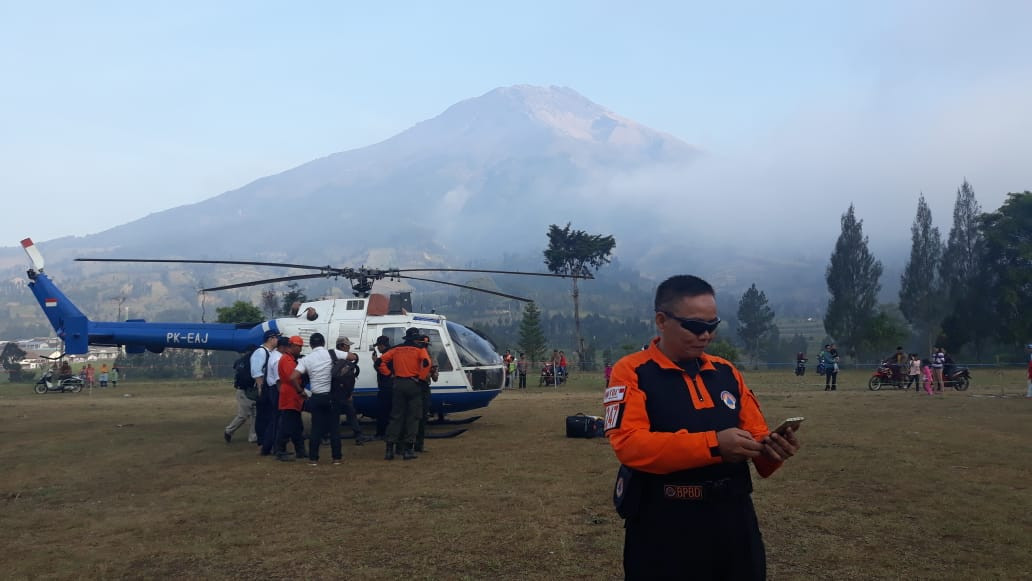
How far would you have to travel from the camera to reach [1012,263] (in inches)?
2186

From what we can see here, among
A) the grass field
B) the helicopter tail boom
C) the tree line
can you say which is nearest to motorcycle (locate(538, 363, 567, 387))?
the helicopter tail boom

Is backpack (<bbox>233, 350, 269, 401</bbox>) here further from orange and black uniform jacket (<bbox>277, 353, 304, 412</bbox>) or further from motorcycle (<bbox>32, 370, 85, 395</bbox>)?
motorcycle (<bbox>32, 370, 85, 395</bbox>)

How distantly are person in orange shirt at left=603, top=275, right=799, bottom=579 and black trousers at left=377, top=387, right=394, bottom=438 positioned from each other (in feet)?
28.4

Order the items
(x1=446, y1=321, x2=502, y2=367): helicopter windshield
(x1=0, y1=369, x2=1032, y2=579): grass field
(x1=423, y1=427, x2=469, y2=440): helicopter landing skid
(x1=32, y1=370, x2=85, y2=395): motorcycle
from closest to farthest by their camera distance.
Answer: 1. (x1=0, y1=369, x2=1032, y2=579): grass field
2. (x1=423, y1=427, x2=469, y2=440): helicopter landing skid
3. (x1=446, y1=321, x2=502, y2=367): helicopter windshield
4. (x1=32, y1=370, x2=85, y2=395): motorcycle

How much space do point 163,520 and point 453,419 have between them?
29.1 feet

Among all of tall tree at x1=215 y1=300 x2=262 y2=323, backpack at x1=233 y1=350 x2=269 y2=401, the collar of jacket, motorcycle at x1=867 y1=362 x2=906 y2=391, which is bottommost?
motorcycle at x1=867 y1=362 x2=906 y2=391

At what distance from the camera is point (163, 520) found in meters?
7.33

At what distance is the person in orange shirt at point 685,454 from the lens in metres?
2.93

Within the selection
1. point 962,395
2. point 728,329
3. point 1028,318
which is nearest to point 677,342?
point 962,395

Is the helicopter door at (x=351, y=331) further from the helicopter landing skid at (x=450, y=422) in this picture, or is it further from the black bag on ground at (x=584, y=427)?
the black bag on ground at (x=584, y=427)

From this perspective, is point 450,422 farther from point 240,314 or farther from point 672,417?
point 240,314

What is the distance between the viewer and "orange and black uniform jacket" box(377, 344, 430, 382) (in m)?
10.7

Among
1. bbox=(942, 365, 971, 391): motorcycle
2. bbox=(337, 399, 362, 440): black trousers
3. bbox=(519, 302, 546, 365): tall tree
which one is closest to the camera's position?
bbox=(337, 399, 362, 440): black trousers

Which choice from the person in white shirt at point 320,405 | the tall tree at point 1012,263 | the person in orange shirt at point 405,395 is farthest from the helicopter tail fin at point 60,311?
the tall tree at point 1012,263
